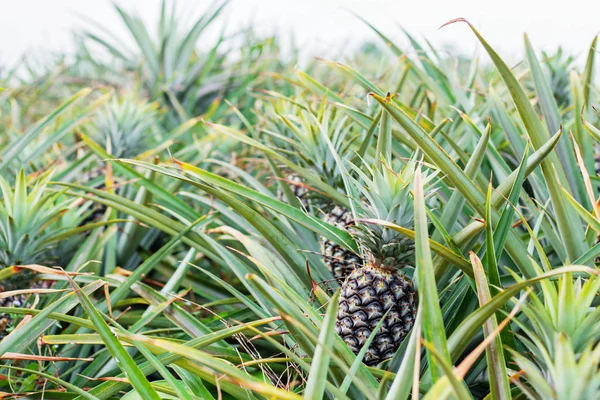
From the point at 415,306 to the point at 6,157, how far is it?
3.34 feet

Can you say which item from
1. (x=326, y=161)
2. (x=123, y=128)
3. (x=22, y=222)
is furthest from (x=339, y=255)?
(x=123, y=128)

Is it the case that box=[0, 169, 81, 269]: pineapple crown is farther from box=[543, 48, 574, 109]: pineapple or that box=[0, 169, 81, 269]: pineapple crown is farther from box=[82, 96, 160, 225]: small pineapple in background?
box=[543, 48, 574, 109]: pineapple

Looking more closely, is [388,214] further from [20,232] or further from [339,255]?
[20,232]

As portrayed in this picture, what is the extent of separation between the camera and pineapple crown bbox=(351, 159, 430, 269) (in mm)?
692

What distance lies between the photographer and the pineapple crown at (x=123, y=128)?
5.16ft

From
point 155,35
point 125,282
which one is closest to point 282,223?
point 125,282

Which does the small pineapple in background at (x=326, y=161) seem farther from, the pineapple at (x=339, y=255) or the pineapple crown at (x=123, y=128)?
the pineapple crown at (x=123, y=128)

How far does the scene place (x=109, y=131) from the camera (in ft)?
5.21

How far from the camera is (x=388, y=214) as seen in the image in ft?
2.30

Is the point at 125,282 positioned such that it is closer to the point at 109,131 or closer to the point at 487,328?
the point at 487,328

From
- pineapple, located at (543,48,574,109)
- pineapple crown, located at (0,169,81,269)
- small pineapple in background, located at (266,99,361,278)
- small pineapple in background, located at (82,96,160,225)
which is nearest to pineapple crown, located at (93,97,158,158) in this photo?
small pineapple in background, located at (82,96,160,225)

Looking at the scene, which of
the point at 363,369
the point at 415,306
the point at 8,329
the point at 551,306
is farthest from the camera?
the point at 8,329

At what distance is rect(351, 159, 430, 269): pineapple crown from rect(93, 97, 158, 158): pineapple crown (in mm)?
1050

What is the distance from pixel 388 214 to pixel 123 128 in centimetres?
112
